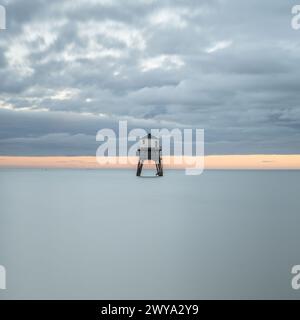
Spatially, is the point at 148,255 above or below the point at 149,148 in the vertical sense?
below

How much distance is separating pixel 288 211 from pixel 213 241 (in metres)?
12.5

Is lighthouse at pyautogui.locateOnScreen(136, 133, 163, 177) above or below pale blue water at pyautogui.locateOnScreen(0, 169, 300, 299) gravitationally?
above

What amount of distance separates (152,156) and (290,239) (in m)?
33.6

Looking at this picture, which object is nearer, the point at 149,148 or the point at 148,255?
the point at 148,255

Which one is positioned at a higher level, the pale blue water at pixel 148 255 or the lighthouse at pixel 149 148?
the lighthouse at pixel 149 148

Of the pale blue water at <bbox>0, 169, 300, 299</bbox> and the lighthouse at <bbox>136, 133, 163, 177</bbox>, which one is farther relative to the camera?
the lighthouse at <bbox>136, 133, 163, 177</bbox>

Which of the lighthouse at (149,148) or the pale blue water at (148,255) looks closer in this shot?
the pale blue water at (148,255)
